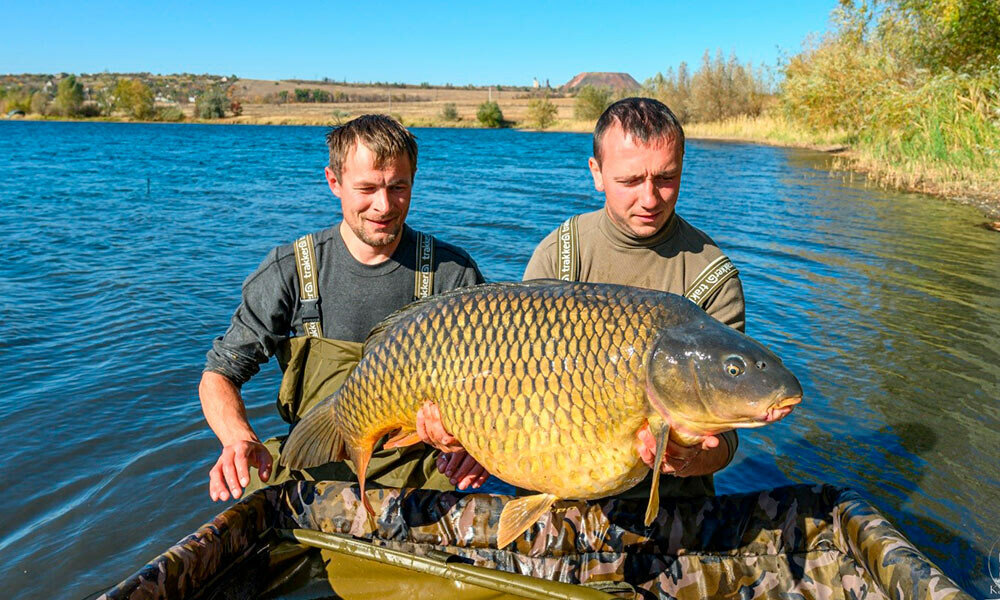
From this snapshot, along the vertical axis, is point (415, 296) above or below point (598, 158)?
below

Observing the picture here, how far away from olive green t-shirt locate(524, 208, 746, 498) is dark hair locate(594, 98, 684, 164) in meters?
0.36

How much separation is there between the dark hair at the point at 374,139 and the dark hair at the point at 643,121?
0.75 m

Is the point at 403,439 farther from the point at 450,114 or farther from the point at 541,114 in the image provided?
the point at 450,114

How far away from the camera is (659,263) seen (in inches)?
105

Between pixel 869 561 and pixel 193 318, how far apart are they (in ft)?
21.6

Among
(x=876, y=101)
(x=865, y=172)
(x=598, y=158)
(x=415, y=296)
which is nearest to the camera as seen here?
(x=598, y=158)

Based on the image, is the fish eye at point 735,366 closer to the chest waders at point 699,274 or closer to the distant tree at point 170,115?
the chest waders at point 699,274

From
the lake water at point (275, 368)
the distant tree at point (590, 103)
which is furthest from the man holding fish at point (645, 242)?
the distant tree at point (590, 103)

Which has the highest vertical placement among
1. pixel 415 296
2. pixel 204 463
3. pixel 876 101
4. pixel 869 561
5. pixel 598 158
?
pixel 876 101

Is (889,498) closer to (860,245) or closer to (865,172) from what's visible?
(860,245)

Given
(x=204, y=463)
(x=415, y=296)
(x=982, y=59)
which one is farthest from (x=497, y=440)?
(x=982, y=59)

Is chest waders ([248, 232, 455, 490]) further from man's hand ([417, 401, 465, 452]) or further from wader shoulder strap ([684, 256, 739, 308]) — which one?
wader shoulder strap ([684, 256, 739, 308])

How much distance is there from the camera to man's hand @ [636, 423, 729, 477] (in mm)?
1856

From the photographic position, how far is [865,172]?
867 inches
